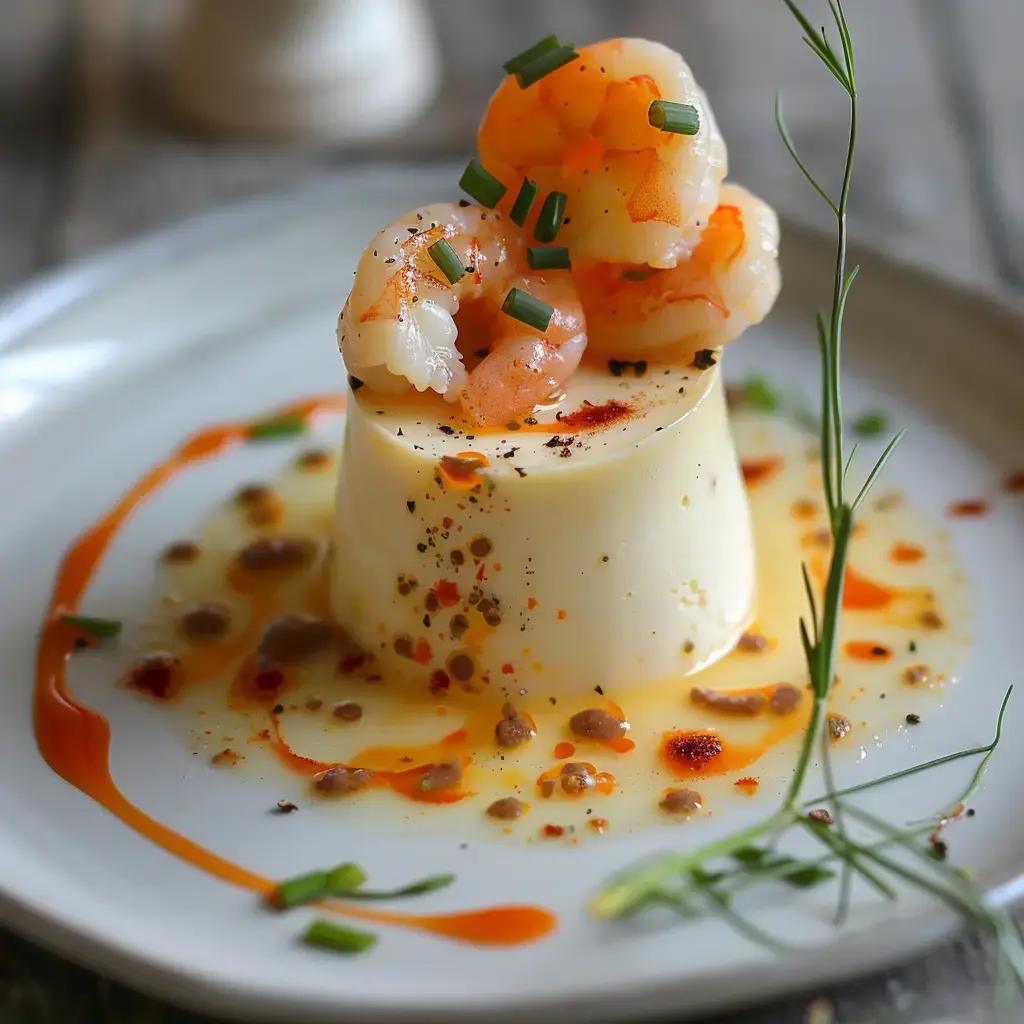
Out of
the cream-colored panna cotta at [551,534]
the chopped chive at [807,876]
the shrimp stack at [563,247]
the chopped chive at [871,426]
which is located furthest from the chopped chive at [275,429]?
the chopped chive at [807,876]

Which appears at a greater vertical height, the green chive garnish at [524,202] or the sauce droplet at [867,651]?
the green chive garnish at [524,202]

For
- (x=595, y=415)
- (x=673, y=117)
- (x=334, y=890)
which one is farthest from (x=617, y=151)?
(x=334, y=890)

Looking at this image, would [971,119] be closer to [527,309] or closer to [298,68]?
[298,68]

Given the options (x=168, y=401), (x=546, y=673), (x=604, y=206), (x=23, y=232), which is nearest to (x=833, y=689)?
(x=546, y=673)

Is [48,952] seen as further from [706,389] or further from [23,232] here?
[23,232]

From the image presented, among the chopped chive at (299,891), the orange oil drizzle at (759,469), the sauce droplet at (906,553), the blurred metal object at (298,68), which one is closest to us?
the chopped chive at (299,891)

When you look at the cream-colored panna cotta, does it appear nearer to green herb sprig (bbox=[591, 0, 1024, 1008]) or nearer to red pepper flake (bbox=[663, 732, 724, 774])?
red pepper flake (bbox=[663, 732, 724, 774])

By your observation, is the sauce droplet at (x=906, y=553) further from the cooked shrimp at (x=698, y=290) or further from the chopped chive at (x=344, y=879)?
the chopped chive at (x=344, y=879)
